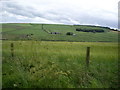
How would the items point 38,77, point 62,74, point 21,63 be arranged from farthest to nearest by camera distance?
point 21,63 < point 62,74 < point 38,77

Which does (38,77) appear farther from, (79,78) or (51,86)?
(79,78)

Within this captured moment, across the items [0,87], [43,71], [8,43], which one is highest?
[8,43]

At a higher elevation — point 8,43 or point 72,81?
point 8,43

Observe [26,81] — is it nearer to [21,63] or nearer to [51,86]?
[51,86]

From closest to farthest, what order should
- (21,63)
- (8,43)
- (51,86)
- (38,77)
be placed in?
(51,86), (38,77), (21,63), (8,43)

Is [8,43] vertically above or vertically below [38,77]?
Result: above

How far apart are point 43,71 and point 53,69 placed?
1.20 feet

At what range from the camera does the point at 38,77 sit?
431 cm

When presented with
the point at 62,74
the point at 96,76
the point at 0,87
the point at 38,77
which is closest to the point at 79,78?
the point at 62,74

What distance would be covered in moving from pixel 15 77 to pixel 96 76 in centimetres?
278

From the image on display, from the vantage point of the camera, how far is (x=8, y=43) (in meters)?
10.4

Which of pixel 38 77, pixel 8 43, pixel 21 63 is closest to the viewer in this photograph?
pixel 38 77

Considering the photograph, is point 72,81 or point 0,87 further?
point 72,81

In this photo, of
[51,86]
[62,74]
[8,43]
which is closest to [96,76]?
[62,74]
